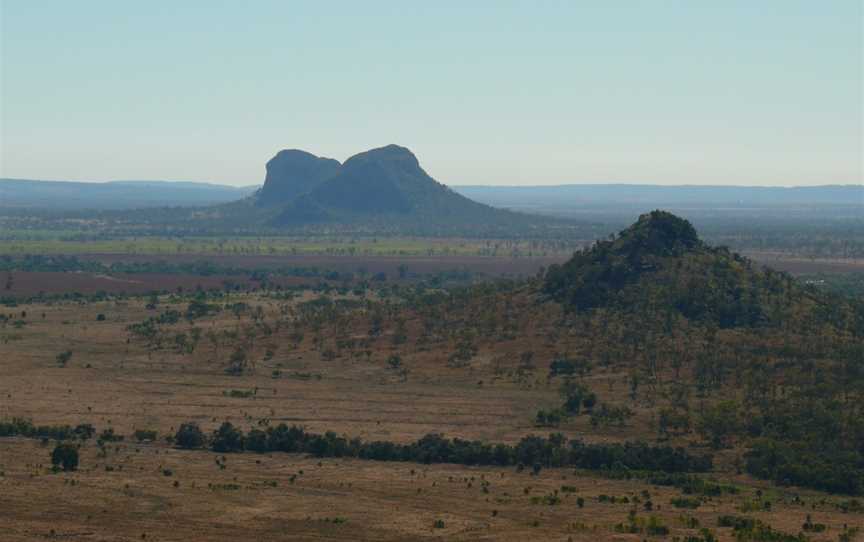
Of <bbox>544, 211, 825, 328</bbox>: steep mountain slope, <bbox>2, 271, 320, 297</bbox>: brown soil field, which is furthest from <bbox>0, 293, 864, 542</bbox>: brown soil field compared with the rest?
<bbox>2, 271, 320, 297</bbox>: brown soil field

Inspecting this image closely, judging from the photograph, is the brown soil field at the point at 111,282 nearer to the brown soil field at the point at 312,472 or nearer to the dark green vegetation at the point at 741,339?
the brown soil field at the point at 312,472

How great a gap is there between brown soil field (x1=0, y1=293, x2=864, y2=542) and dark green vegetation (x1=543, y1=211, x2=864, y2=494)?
473 centimetres

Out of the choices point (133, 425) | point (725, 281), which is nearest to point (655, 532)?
point (133, 425)

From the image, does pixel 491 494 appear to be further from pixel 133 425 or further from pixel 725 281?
pixel 725 281

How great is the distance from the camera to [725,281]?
118375mm

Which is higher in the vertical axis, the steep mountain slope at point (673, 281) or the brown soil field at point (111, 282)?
the steep mountain slope at point (673, 281)

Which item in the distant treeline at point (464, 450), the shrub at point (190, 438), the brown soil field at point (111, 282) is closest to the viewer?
the distant treeline at point (464, 450)

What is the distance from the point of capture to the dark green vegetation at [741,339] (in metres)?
74.4

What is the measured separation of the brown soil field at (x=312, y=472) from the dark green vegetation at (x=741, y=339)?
4.73 m

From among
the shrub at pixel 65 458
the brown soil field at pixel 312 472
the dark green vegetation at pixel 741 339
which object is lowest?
the brown soil field at pixel 312 472

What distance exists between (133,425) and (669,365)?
43522 mm

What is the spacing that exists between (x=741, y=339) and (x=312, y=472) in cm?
4919

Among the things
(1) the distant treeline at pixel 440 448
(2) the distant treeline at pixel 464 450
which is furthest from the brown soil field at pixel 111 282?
(2) the distant treeline at pixel 464 450

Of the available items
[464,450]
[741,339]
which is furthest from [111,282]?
[464,450]
